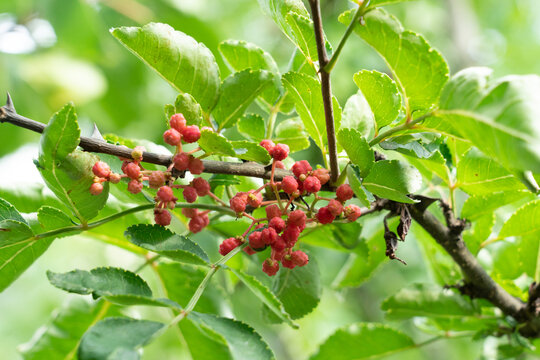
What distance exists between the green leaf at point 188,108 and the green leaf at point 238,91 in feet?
0.34

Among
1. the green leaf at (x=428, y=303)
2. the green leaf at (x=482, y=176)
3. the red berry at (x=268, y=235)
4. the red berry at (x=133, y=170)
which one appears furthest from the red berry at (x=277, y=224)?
the green leaf at (x=428, y=303)

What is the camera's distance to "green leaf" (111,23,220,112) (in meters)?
0.78

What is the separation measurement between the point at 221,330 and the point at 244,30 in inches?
189

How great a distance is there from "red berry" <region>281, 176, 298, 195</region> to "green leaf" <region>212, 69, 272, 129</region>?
7.3 inches

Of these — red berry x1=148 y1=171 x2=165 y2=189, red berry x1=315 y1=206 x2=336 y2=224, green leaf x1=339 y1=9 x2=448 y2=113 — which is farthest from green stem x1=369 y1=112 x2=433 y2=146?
red berry x1=148 y1=171 x2=165 y2=189

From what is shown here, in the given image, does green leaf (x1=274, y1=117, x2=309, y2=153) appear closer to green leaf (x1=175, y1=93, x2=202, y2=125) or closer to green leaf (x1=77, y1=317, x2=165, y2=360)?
green leaf (x1=175, y1=93, x2=202, y2=125)

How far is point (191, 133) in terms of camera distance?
759mm

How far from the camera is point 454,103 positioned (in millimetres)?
645

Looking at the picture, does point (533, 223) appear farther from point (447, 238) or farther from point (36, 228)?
point (36, 228)

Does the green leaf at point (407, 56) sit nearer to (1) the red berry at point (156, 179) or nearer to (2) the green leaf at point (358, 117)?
(2) the green leaf at point (358, 117)

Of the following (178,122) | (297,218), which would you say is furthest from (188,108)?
(297,218)

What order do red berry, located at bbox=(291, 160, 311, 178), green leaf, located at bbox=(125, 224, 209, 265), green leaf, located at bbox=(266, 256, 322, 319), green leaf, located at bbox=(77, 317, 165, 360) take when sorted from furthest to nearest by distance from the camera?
green leaf, located at bbox=(266, 256, 322, 319)
red berry, located at bbox=(291, 160, 311, 178)
green leaf, located at bbox=(125, 224, 209, 265)
green leaf, located at bbox=(77, 317, 165, 360)

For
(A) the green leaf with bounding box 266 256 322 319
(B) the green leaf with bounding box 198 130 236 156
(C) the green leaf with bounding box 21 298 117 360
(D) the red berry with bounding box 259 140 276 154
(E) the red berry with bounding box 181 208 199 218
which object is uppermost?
(B) the green leaf with bounding box 198 130 236 156

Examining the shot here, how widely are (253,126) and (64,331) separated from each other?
0.63 m
